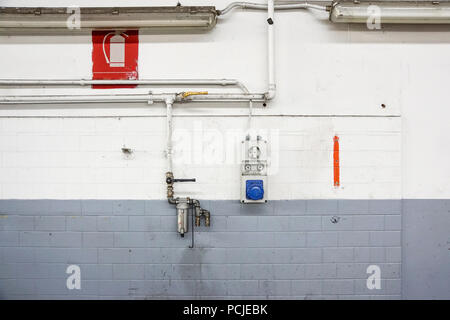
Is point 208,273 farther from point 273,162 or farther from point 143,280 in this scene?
point 273,162

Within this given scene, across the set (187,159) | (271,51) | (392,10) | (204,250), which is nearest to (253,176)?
(187,159)

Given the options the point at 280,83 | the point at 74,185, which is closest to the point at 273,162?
the point at 280,83

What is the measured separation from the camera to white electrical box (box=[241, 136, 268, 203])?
6.59 ft

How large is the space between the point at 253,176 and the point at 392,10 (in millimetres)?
1667

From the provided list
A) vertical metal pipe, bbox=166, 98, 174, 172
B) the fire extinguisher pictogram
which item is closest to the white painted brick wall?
vertical metal pipe, bbox=166, 98, 174, 172

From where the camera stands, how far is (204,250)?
7.12 ft

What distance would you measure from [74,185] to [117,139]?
1.78ft

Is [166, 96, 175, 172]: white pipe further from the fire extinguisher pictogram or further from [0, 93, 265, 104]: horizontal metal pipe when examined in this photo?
the fire extinguisher pictogram

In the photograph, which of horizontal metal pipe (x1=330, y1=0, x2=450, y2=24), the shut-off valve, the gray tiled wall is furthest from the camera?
the gray tiled wall

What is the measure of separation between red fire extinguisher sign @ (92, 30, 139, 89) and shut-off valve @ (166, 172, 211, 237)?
902 mm

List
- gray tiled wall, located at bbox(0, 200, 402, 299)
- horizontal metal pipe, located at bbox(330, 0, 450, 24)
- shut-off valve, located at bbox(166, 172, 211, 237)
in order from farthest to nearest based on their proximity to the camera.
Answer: gray tiled wall, located at bbox(0, 200, 402, 299) → shut-off valve, located at bbox(166, 172, 211, 237) → horizontal metal pipe, located at bbox(330, 0, 450, 24)

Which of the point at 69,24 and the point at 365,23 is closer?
the point at 69,24

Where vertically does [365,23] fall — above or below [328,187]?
above
